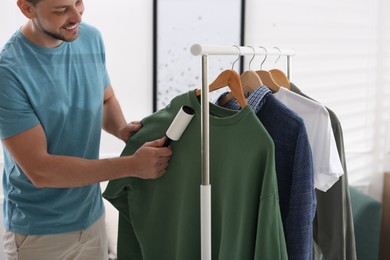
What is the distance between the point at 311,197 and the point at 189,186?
31 cm

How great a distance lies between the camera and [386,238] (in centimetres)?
294

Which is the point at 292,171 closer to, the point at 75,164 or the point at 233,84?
the point at 233,84

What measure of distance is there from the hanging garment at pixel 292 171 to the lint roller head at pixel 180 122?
15 centimetres

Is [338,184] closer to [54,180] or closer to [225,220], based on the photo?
[225,220]

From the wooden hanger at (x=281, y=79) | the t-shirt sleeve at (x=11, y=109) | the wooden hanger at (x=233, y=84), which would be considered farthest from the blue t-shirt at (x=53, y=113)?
the wooden hanger at (x=281, y=79)

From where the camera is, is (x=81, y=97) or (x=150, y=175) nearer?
(x=150, y=175)

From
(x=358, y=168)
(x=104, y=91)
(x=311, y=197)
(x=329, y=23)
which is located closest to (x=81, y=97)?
(x=104, y=91)

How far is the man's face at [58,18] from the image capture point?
146cm

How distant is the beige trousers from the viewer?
1638 mm

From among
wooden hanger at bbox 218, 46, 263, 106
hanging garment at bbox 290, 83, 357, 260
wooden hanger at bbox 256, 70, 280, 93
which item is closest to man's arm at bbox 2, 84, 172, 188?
wooden hanger at bbox 218, 46, 263, 106

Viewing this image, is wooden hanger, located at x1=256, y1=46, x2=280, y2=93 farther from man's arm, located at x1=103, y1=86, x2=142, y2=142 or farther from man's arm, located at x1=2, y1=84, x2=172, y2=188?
man's arm, located at x1=103, y1=86, x2=142, y2=142

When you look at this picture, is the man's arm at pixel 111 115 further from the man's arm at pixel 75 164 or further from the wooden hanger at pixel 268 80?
the wooden hanger at pixel 268 80

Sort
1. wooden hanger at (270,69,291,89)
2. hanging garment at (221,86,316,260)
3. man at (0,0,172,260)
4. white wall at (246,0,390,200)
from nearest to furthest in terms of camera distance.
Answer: hanging garment at (221,86,316,260) < man at (0,0,172,260) < wooden hanger at (270,69,291,89) < white wall at (246,0,390,200)

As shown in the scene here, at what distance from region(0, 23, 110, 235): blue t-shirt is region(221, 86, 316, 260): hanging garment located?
593mm
